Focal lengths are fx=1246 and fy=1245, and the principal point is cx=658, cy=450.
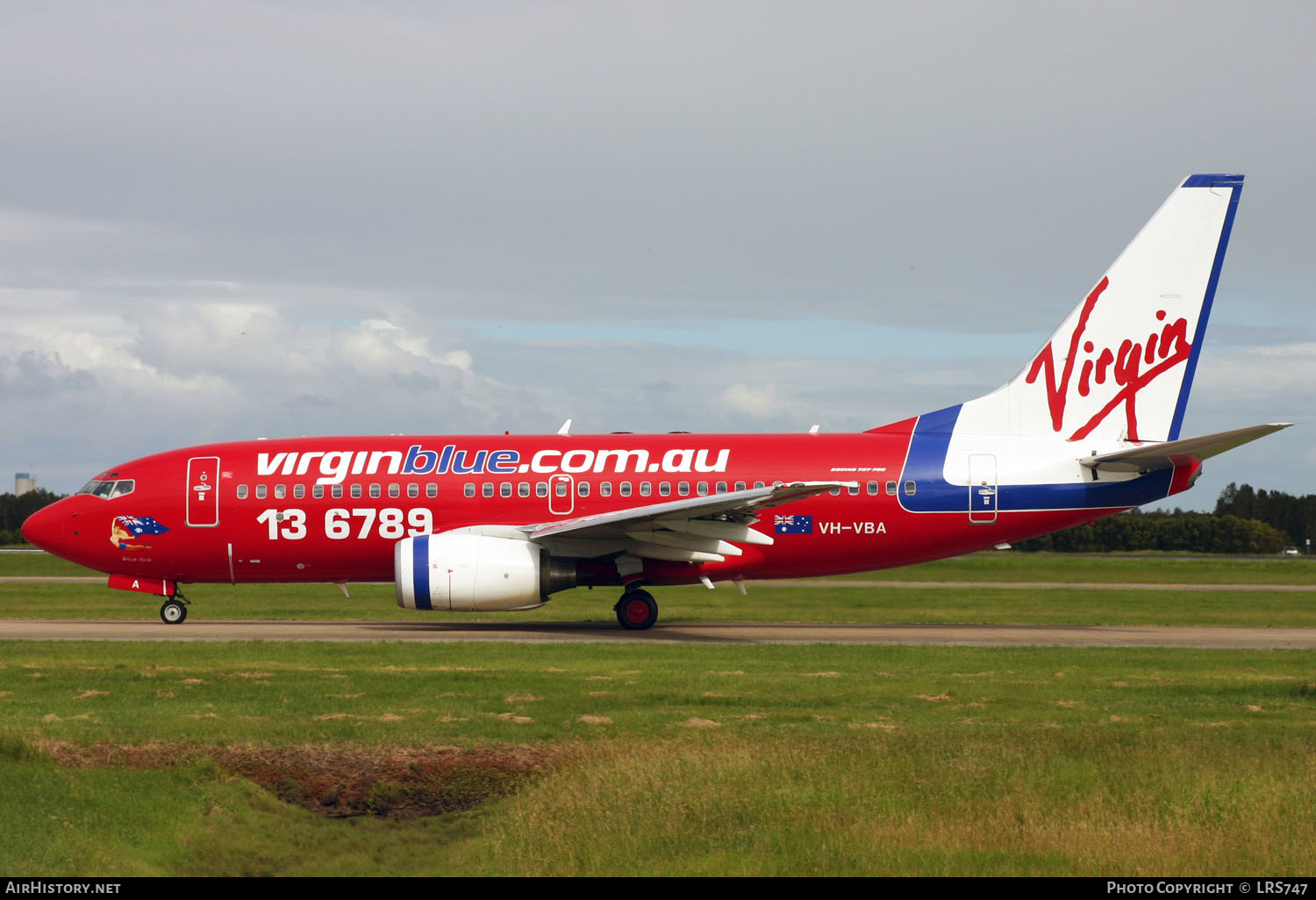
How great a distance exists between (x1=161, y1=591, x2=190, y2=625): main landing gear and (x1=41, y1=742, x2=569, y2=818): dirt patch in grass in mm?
16096

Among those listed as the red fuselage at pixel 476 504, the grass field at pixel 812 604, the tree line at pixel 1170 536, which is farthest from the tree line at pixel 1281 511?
the red fuselage at pixel 476 504

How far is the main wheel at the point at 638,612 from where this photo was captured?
90.0 ft

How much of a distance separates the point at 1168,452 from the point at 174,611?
2241 centimetres

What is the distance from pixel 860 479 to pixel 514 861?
18279 mm

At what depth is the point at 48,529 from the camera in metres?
28.9

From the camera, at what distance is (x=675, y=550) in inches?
1057

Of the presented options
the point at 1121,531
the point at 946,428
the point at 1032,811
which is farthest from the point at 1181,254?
the point at 1121,531

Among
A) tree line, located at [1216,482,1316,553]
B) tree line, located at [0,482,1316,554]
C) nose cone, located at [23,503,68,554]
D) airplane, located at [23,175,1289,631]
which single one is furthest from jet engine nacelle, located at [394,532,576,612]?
tree line, located at [1216,482,1316,553]

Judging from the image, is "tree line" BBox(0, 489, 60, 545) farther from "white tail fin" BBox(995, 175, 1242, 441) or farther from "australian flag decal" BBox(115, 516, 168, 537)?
"white tail fin" BBox(995, 175, 1242, 441)

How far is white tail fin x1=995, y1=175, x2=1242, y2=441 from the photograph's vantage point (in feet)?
92.7

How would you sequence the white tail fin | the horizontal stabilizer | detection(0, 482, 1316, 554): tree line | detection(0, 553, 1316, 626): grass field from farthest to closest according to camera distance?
detection(0, 482, 1316, 554): tree line < detection(0, 553, 1316, 626): grass field < the white tail fin < the horizontal stabilizer

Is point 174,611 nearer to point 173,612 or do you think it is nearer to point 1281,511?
point 173,612

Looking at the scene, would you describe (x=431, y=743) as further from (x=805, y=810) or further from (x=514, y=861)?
(x=805, y=810)

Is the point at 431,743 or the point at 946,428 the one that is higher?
the point at 946,428
